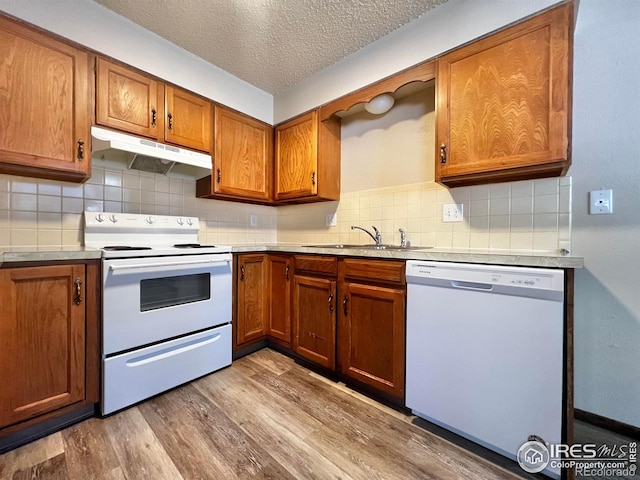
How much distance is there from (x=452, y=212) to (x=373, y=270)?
27.9 inches

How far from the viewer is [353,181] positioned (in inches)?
92.4

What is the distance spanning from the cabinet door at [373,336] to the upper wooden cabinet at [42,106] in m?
1.77

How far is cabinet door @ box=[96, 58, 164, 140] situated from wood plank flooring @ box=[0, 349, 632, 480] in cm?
170

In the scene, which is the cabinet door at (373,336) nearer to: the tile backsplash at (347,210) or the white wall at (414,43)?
the tile backsplash at (347,210)

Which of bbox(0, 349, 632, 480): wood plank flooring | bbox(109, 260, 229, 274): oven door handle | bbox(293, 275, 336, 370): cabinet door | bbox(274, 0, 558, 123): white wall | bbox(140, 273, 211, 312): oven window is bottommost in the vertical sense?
bbox(0, 349, 632, 480): wood plank flooring

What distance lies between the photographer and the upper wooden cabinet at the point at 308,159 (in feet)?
7.47

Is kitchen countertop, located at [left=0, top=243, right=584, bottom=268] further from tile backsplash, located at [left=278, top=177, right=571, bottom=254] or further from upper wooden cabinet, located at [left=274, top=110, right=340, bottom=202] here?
upper wooden cabinet, located at [left=274, top=110, right=340, bottom=202]

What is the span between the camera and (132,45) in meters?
1.76

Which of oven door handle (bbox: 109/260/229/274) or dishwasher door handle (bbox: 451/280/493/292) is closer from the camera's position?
dishwasher door handle (bbox: 451/280/493/292)

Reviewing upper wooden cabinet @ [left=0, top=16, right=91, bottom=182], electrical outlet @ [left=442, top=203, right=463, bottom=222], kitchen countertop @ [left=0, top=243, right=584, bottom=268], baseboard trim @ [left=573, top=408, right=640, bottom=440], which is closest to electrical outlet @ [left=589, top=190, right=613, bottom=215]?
kitchen countertop @ [left=0, top=243, right=584, bottom=268]

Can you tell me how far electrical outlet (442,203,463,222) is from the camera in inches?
69.1

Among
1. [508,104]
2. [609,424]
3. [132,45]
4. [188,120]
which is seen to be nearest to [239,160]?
[188,120]

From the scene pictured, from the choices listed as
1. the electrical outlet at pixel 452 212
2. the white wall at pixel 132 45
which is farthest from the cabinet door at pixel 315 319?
the white wall at pixel 132 45

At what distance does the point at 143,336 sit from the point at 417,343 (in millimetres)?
1508
